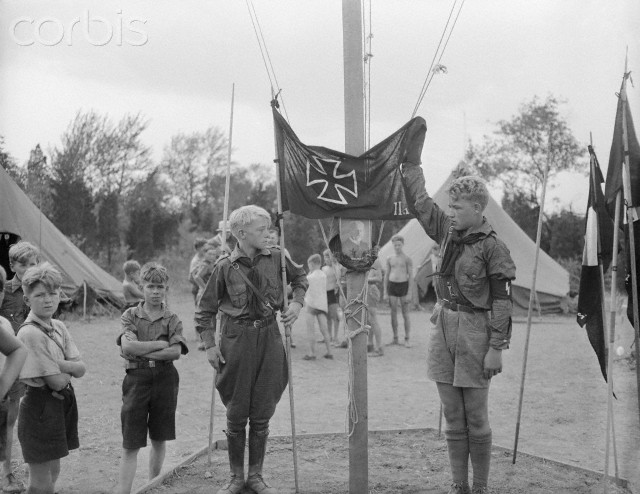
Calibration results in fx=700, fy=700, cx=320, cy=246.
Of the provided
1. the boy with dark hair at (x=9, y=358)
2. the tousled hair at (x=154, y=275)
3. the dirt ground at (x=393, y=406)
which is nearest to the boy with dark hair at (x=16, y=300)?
the dirt ground at (x=393, y=406)

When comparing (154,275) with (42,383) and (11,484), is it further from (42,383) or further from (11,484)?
(11,484)

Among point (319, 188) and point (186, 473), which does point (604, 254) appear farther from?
point (186, 473)

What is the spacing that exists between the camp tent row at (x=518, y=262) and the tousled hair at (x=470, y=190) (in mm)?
12374

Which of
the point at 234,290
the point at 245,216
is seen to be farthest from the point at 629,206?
the point at 234,290

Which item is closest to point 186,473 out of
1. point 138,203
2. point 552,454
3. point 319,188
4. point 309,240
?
point 319,188

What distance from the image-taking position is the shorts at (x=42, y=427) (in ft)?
11.4

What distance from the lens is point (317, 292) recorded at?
30.8 ft

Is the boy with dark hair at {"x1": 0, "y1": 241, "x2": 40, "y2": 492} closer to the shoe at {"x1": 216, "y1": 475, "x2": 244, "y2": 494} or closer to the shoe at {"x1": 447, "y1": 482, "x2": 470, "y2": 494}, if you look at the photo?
the shoe at {"x1": 216, "y1": 475, "x2": 244, "y2": 494}

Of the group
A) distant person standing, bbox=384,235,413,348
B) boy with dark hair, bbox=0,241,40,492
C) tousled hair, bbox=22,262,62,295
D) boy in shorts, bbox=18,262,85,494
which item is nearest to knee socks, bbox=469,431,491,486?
boy in shorts, bbox=18,262,85,494

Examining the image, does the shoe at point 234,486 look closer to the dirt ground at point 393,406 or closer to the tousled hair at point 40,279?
the dirt ground at point 393,406

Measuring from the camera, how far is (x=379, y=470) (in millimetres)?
4418

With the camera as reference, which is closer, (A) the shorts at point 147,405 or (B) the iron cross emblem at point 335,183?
(A) the shorts at point 147,405

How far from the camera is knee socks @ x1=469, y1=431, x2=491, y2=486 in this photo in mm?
3693

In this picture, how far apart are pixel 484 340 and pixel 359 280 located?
2.57 ft
